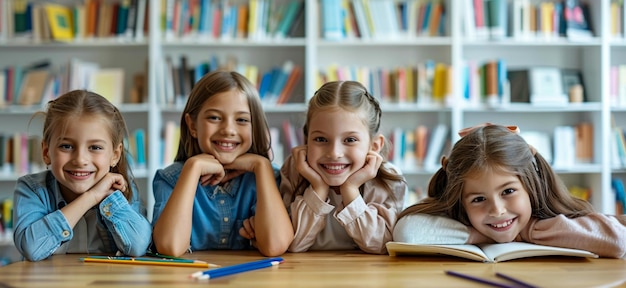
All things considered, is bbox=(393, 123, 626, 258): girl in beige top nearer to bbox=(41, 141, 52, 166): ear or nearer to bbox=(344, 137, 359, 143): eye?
bbox=(344, 137, 359, 143): eye

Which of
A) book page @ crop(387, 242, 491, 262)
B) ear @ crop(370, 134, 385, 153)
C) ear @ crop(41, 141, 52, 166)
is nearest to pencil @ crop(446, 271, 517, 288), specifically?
book page @ crop(387, 242, 491, 262)

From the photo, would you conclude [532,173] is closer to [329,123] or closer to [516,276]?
[516,276]

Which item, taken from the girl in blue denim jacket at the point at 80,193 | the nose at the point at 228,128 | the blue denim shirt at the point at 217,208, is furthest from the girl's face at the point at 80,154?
the nose at the point at 228,128

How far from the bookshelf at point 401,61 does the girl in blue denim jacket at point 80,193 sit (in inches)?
105

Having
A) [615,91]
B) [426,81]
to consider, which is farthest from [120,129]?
[615,91]

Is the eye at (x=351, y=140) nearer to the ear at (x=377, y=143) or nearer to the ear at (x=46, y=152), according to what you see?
the ear at (x=377, y=143)

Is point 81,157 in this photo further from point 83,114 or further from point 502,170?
point 502,170

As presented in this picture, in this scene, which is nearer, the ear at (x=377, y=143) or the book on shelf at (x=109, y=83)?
the ear at (x=377, y=143)

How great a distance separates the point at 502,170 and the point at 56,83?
3.53m

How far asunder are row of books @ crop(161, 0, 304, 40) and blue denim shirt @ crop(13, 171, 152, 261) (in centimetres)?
278

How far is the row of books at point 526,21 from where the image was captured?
14.4 feet

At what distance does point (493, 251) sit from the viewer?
1.46m

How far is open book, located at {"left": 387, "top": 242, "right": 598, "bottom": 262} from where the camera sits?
1421 millimetres

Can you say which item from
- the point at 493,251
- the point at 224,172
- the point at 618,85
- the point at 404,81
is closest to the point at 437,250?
the point at 493,251
